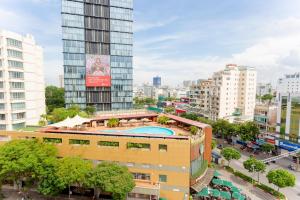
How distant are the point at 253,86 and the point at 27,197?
76870mm

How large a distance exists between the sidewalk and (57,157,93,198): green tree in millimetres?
24959

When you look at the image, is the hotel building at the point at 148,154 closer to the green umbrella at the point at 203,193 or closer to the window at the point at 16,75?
the green umbrella at the point at 203,193

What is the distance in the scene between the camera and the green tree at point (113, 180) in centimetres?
2152

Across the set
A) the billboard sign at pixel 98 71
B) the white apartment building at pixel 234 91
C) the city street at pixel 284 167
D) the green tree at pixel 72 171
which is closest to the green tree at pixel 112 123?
the green tree at pixel 72 171

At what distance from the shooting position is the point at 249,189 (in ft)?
102

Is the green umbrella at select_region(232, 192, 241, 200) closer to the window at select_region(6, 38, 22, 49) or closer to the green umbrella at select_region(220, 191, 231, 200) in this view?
the green umbrella at select_region(220, 191, 231, 200)

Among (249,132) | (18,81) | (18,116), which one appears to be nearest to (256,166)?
(249,132)

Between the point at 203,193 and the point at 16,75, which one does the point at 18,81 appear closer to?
the point at 16,75

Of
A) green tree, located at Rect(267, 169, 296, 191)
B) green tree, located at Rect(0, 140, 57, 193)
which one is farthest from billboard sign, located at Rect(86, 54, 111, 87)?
green tree, located at Rect(267, 169, 296, 191)

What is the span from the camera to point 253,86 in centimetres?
7319

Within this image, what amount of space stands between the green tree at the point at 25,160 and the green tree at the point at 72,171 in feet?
6.30

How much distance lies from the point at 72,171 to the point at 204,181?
1891 centimetres

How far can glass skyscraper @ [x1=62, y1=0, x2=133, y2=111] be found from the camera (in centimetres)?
6619

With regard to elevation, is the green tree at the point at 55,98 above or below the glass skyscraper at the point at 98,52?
below
